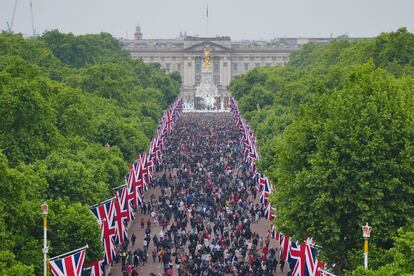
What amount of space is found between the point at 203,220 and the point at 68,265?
30139mm

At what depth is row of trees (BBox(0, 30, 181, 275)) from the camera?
38.1m

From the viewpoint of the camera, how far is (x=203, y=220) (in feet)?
214

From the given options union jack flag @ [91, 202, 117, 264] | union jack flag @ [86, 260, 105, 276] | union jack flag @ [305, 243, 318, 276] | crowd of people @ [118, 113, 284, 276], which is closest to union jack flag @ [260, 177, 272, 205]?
crowd of people @ [118, 113, 284, 276]

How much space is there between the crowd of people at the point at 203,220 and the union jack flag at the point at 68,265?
45.5 ft

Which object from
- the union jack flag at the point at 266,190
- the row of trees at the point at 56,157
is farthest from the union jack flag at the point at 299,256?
the union jack flag at the point at 266,190

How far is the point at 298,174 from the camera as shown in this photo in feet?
138

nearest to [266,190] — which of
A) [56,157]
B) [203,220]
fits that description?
[203,220]

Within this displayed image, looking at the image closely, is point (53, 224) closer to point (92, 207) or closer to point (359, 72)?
point (92, 207)

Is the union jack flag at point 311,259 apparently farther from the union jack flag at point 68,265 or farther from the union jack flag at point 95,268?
the union jack flag at point 68,265

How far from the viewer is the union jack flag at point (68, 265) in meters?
34.8

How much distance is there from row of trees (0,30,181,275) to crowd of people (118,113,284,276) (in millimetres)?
4392

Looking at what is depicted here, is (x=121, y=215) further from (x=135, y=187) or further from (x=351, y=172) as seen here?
(x=351, y=172)

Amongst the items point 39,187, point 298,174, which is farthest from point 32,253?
point 298,174

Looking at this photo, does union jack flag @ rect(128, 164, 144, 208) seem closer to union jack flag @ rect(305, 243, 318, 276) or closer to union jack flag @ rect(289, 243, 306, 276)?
union jack flag @ rect(289, 243, 306, 276)
